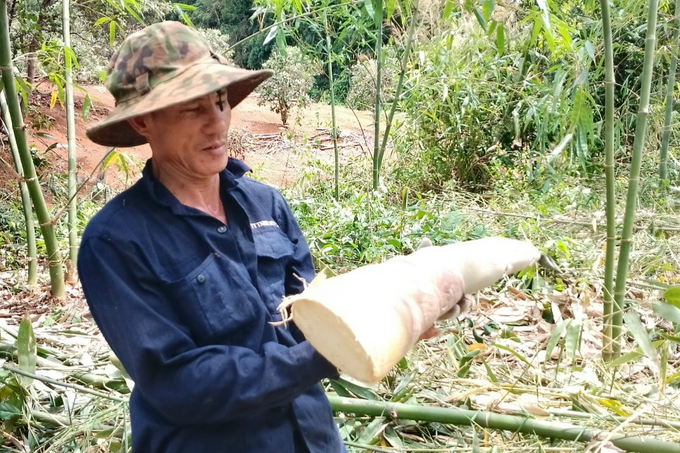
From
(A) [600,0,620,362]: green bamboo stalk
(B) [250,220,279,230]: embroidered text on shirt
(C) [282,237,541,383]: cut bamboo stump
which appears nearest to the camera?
(C) [282,237,541,383]: cut bamboo stump

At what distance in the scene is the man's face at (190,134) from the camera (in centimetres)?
113

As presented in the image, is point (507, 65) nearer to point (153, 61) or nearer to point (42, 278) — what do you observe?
point (42, 278)

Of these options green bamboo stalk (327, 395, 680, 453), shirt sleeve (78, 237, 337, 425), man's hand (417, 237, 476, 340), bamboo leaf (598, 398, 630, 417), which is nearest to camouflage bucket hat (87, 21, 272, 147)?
shirt sleeve (78, 237, 337, 425)

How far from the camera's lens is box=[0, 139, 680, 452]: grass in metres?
1.72

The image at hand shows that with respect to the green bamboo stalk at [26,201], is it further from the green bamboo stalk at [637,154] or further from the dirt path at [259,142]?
the dirt path at [259,142]

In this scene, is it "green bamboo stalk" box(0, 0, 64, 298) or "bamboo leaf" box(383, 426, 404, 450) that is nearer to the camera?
"bamboo leaf" box(383, 426, 404, 450)

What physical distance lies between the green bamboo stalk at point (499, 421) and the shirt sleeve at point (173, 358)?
0.70 m

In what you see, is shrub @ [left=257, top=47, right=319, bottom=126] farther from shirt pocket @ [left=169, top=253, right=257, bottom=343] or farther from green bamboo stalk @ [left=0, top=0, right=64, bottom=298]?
shirt pocket @ [left=169, top=253, right=257, bottom=343]

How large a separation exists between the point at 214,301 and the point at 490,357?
1446mm

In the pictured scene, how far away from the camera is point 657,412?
5.21 feet

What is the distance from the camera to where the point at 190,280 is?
109 cm

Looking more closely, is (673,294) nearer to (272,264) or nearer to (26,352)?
(272,264)

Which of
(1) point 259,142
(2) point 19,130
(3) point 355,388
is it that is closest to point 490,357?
(3) point 355,388

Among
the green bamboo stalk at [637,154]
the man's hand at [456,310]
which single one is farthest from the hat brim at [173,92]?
the green bamboo stalk at [637,154]
